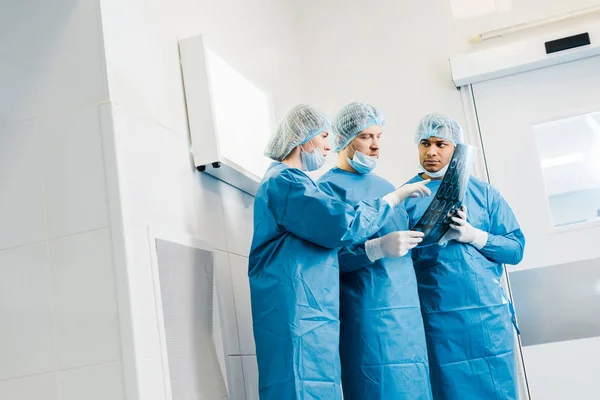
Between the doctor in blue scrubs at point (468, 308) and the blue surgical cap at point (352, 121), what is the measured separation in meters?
0.34

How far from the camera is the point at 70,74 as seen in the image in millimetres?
2100

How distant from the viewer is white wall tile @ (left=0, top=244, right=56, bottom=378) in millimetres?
1969

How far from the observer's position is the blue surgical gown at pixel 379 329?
7.92ft

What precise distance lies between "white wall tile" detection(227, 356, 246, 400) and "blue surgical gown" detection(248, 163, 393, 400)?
27cm

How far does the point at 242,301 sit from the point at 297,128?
0.66 metres

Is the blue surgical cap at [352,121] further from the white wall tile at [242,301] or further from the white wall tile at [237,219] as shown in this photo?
the white wall tile at [242,301]

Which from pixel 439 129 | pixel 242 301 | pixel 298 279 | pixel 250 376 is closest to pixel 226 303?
pixel 242 301

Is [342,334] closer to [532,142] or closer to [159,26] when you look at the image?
[159,26]

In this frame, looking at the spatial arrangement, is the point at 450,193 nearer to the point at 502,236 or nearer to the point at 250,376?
the point at 502,236

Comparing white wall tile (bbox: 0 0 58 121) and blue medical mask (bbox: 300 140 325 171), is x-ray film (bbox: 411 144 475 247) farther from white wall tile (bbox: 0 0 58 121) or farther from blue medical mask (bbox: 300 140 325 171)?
white wall tile (bbox: 0 0 58 121)

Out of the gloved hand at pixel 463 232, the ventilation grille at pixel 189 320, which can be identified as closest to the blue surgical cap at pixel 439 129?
the gloved hand at pixel 463 232

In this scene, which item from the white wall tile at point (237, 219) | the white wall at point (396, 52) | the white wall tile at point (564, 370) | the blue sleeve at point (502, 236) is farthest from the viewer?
the white wall at point (396, 52)

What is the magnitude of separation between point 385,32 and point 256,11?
0.78 meters

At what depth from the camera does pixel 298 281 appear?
2.24m
